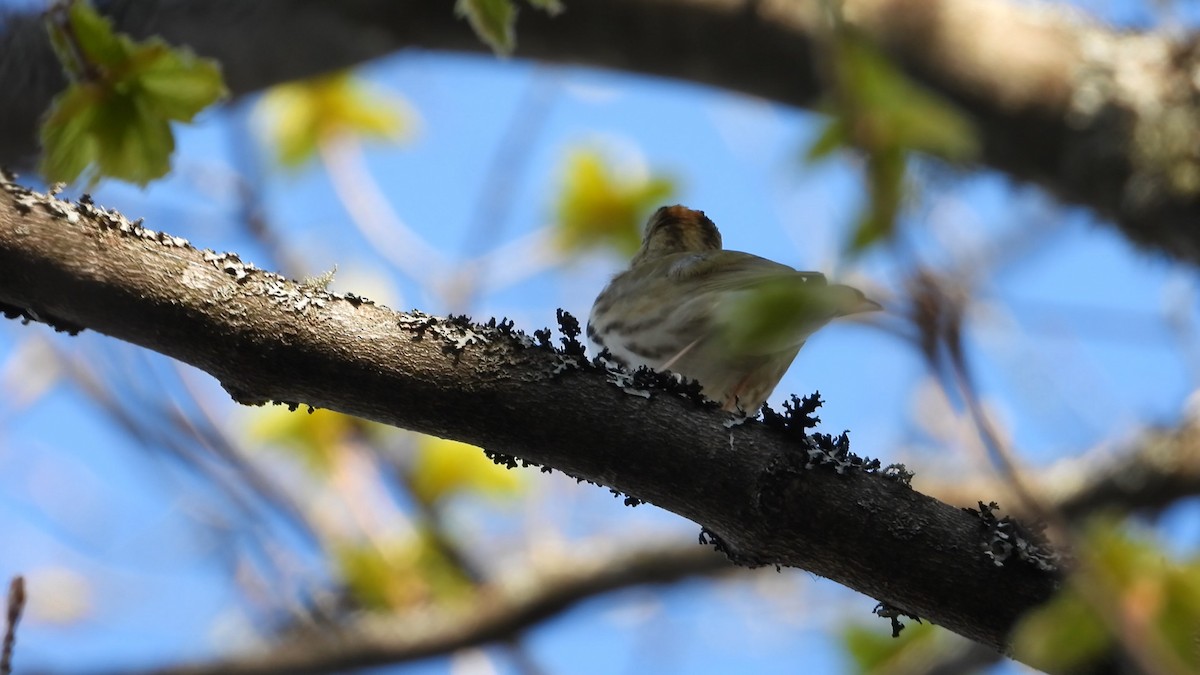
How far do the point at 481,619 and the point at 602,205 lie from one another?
→ 1.58 meters

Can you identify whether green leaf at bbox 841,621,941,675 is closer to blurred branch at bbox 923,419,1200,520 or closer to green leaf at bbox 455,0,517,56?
blurred branch at bbox 923,419,1200,520

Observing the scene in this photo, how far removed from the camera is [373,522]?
4215 mm

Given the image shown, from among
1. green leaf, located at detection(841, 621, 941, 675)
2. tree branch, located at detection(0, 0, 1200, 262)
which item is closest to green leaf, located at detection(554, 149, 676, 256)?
tree branch, located at detection(0, 0, 1200, 262)

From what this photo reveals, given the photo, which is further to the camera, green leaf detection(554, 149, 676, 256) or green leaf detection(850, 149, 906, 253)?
green leaf detection(554, 149, 676, 256)

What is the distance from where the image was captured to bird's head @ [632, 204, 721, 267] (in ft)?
10.2

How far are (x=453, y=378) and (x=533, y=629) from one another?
9.54 feet

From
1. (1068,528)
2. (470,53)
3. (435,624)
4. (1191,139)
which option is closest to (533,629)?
(435,624)

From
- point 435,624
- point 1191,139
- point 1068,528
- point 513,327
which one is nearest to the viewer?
point 1068,528

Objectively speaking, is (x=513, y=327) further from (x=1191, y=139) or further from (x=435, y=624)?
(x=1191, y=139)

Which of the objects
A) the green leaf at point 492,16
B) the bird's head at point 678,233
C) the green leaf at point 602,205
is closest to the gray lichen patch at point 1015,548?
the green leaf at point 492,16

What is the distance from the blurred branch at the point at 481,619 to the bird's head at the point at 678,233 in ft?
5.09

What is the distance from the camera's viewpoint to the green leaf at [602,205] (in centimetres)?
404

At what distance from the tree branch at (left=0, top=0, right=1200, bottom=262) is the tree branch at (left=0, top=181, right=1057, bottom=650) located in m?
2.64

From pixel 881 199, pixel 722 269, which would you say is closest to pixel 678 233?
pixel 722 269
